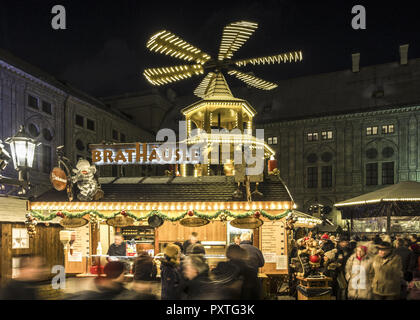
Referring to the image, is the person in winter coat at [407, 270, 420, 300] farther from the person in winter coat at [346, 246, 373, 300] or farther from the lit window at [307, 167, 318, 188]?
the lit window at [307, 167, 318, 188]

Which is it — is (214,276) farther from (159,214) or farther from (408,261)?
(159,214)

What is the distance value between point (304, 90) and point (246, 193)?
28.9 m

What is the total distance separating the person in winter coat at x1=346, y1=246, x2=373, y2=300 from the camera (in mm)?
7555

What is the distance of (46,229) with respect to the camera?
2014 cm

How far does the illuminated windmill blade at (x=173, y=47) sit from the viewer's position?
18.9 m

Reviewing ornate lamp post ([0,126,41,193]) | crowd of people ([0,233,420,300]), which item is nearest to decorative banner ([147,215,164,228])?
crowd of people ([0,233,420,300])

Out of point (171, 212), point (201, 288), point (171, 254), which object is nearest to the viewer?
point (201, 288)

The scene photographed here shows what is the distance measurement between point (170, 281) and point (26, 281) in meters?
2.56

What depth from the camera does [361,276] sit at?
25.2ft

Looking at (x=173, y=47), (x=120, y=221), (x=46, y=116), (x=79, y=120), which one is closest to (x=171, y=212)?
(x=120, y=221)

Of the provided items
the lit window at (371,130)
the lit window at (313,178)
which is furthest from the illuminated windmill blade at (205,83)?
the lit window at (371,130)

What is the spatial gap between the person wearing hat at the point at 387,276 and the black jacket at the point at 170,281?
13.2 feet
